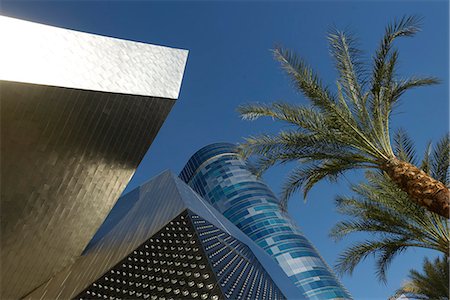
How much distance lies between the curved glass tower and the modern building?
28664mm

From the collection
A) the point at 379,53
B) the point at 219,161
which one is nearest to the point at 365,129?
the point at 379,53

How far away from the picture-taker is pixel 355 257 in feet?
25.8

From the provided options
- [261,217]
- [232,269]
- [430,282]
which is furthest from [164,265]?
[261,217]

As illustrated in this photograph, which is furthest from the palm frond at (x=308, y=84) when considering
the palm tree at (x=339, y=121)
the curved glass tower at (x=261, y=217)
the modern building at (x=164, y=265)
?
the curved glass tower at (x=261, y=217)

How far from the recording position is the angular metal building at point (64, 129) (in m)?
6.86

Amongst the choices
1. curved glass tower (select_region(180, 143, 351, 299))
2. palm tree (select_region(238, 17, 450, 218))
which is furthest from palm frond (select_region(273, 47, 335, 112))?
curved glass tower (select_region(180, 143, 351, 299))

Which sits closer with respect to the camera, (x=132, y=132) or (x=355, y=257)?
(x=355, y=257)

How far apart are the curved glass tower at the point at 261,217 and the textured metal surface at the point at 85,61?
31.8 meters

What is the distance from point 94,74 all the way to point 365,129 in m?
5.54

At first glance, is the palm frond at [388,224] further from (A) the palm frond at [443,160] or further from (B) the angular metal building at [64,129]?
(B) the angular metal building at [64,129]

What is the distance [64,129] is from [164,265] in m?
4.26

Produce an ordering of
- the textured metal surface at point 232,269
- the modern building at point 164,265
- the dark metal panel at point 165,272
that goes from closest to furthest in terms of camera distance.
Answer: the dark metal panel at point 165,272 < the modern building at point 164,265 < the textured metal surface at point 232,269

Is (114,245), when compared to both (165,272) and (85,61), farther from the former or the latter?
(85,61)

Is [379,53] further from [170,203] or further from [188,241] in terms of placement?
[170,203]
